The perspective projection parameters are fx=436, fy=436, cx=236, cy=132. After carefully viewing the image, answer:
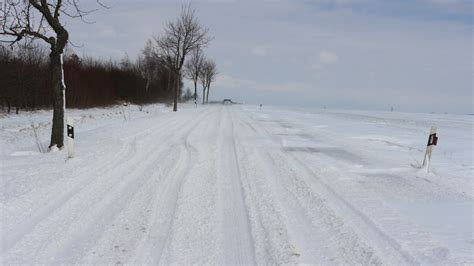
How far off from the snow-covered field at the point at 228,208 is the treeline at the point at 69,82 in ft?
16.4

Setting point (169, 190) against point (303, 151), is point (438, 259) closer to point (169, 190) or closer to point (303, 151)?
point (169, 190)

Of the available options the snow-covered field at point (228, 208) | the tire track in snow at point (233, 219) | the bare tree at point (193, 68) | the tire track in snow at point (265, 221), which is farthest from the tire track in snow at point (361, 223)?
the bare tree at point (193, 68)

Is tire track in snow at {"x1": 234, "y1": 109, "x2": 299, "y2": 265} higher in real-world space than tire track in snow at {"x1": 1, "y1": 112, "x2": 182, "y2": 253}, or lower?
higher

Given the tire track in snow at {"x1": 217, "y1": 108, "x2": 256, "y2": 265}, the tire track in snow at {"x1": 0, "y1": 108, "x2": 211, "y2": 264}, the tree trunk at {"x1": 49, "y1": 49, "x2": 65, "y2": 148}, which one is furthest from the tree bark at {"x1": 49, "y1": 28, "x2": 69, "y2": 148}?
the tire track in snow at {"x1": 217, "y1": 108, "x2": 256, "y2": 265}

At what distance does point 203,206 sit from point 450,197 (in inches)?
163

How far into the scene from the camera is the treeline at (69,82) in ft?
76.1

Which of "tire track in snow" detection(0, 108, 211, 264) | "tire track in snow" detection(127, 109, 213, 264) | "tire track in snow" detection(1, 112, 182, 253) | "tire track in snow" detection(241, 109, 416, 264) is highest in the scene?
"tire track in snow" detection(241, 109, 416, 264)

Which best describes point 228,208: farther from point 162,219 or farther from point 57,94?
point 57,94

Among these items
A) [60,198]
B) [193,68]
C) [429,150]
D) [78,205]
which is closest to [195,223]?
[78,205]

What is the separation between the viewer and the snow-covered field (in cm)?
443

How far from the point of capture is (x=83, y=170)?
26.9 feet

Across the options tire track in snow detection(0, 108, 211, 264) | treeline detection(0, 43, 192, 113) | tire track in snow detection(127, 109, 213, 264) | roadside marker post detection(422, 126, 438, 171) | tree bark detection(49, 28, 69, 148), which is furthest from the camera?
treeline detection(0, 43, 192, 113)

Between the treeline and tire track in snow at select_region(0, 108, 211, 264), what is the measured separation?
5.13 m

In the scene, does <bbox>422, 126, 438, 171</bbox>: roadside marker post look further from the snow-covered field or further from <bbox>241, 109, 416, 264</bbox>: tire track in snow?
<bbox>241, 109, 416, 264</bbox>: tire track in snow
